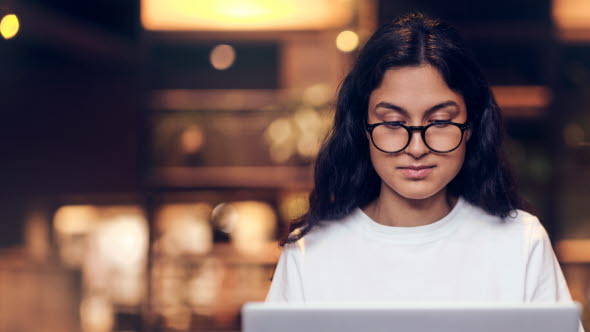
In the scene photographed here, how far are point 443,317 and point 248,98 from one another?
258 centimetres

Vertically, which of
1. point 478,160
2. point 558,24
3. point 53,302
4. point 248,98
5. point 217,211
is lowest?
point 53,302

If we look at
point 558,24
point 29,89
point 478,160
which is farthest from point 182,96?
point 478,160

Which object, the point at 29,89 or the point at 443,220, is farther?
the point at 29,89

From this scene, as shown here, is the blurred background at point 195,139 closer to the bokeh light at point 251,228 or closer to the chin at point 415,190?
the bokeh light at point 251,228

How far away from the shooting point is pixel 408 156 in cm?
125

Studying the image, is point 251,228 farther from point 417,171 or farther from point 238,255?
point 417,171

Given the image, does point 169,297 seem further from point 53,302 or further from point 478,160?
point 478,160

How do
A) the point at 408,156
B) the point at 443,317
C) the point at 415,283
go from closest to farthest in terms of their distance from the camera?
the point at 443,317 < the point at 408,156 < the point at 415,283

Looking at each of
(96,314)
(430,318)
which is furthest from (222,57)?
(430,318)

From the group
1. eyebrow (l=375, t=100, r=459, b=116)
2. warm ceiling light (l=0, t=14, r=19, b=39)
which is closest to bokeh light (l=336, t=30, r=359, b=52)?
warm ceiling light (l=0, t=14, r=19, b=39)

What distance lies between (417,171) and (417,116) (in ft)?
0.32

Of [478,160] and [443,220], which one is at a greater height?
[478,160]

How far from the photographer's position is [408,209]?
1.40m

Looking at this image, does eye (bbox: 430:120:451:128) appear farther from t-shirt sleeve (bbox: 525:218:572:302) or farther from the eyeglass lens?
t-shirt sleeve (bbox: 525:218:572:302)
